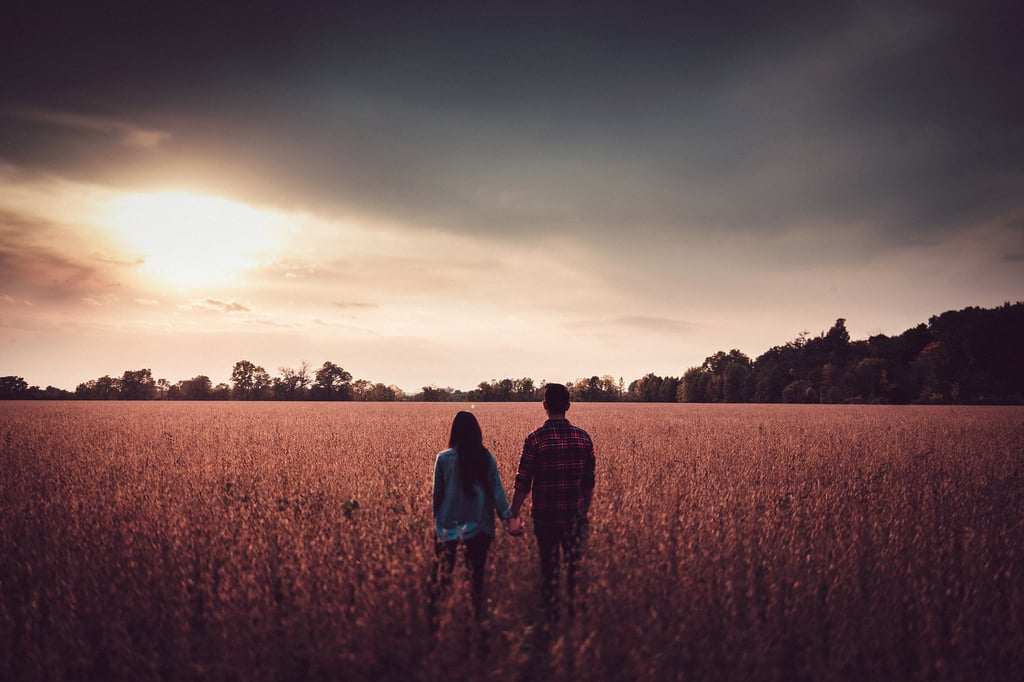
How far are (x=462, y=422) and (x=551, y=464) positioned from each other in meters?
0.85

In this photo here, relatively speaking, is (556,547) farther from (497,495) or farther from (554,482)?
(497,495)

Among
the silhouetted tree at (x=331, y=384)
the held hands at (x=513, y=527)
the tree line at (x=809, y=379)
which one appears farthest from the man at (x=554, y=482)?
the silhouetted tree at (x=331, y=384)

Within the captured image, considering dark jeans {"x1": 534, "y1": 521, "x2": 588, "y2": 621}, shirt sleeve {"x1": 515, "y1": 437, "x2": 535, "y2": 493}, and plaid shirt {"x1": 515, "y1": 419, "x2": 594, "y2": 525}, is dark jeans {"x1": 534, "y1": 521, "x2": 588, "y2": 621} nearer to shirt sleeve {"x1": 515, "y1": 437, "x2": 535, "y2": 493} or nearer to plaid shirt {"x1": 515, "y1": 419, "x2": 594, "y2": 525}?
plaid shirt {"x1": 515, "y1": 419, "x2": 594, "y2": 525}

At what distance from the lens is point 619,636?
3412mm

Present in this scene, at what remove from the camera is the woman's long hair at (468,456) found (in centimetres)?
368

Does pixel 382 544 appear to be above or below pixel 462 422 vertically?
below

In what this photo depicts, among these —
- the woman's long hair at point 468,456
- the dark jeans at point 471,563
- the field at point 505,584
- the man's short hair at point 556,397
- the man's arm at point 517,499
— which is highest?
the man's short hair at point 556,397

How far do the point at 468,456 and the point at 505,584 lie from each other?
4.13 feet

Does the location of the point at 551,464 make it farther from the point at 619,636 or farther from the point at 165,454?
the point at 165,454

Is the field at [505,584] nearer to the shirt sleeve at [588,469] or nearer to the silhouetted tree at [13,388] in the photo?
the shirt sleeve at [588,469]

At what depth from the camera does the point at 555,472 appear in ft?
13.3

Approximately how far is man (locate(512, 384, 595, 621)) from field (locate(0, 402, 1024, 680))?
269 mm

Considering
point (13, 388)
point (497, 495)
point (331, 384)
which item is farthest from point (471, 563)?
point (13, 388)

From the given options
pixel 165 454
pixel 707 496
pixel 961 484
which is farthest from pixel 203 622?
pixel 961 484
